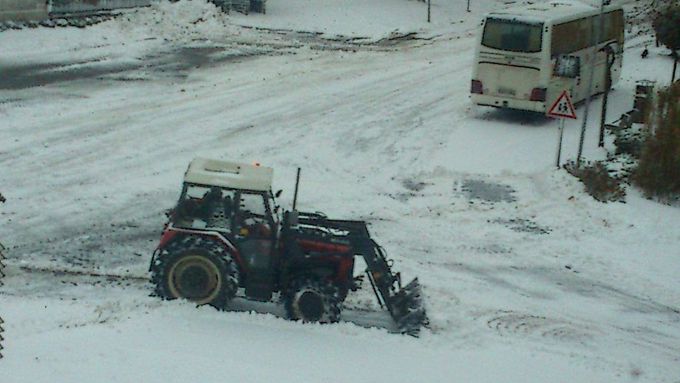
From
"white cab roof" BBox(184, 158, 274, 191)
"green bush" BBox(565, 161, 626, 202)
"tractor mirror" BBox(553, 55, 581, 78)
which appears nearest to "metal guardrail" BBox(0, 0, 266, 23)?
"tractor mirror" BBox(553, 55, 581, 78)

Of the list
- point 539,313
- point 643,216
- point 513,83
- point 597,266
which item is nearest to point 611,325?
point 539,313

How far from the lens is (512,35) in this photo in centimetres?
2608

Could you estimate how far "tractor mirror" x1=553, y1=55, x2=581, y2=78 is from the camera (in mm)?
25375

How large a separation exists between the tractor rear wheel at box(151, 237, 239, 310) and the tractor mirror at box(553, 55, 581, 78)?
49.4 feet

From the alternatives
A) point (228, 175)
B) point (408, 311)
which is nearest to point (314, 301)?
point (408, 311)

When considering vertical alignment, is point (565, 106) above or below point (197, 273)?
above

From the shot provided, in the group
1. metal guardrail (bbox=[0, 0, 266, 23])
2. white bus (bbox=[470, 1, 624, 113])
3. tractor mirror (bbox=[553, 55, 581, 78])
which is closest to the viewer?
tractor mirror (bbox=[553, 55, 581, 78])

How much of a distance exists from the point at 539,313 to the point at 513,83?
41.9 ft

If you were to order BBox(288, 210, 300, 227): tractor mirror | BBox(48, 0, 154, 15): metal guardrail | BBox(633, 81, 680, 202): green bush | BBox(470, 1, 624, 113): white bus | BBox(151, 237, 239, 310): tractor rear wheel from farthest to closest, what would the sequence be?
1. BBox(48, 0, 154, 15): metal guardrail
2. BBox(470, 1, 624, 113): white bus
3. BBox(633, 81, 680, 202): green bush
4. BBox(288, 210, 300, 227): tractor mirror
5. BBox(151, 237, 239, 310): tractor rear wheel

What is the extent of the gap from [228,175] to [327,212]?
5.92 metres

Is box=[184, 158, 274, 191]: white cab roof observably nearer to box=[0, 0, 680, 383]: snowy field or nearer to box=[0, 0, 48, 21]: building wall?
box=[0, 0, 680, 383]: snowy field

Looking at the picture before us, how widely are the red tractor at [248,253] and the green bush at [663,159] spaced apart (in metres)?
8.76

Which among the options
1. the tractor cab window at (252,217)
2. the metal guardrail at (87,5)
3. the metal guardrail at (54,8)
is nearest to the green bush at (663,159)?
the tractor cab window at (252,217)

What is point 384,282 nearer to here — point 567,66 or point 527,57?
point 567,66
